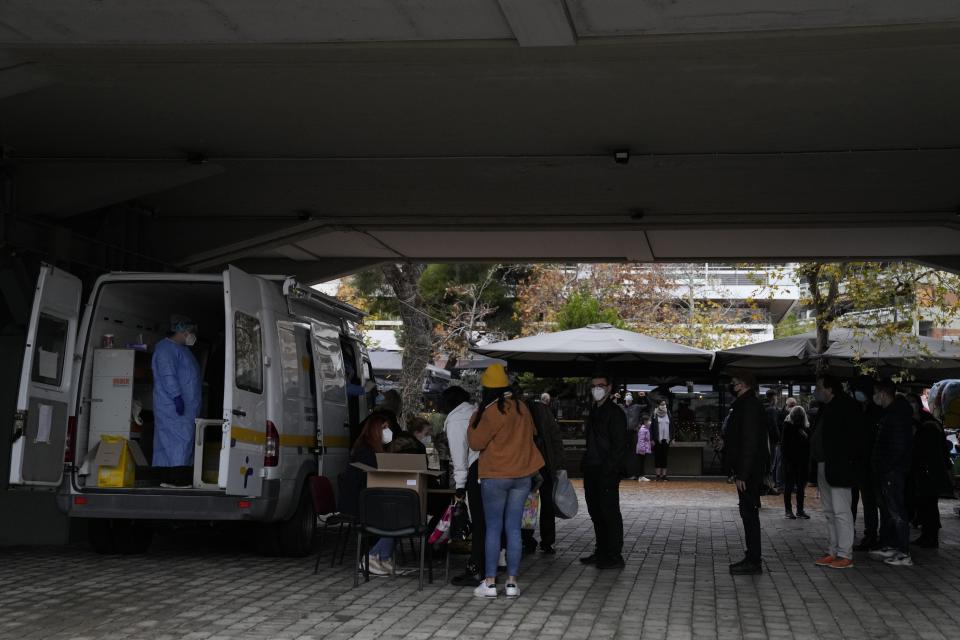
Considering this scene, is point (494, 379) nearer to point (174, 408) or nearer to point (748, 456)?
point (748, 456)

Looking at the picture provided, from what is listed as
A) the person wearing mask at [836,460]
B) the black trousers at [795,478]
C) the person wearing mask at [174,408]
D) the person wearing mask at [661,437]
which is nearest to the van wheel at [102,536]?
the person wearing mask at [174,408]

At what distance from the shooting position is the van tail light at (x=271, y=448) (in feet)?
31.5

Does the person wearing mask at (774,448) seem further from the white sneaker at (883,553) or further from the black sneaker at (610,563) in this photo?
the black sneaker at (610,563)

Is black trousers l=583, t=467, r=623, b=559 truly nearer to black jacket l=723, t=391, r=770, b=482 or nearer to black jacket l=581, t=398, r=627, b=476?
black jacket l=581, t=398, r=627, b=476

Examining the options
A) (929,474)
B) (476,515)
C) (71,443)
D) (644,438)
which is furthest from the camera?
(644,438)

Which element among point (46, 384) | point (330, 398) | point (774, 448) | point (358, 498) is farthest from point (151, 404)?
point (774, 448)

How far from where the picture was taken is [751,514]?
9695 millimetres

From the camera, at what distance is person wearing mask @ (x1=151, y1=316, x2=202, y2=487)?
998cm

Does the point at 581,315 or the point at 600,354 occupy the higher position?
the point at 581,315

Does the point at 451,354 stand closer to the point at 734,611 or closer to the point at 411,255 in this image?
the point at 411,255

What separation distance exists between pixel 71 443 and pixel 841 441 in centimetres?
643

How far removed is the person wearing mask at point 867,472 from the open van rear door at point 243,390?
16.5 ft

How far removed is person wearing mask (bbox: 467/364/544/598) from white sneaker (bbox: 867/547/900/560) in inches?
169

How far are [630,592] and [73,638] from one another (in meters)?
4.02
